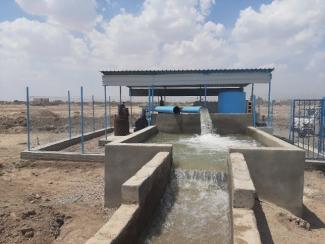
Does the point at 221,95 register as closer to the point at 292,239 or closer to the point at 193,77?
the point at 193,77

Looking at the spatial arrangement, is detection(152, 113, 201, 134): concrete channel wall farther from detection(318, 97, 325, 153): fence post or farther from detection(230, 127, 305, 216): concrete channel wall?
detection(230, 127, 305, 216): concrete channel wall

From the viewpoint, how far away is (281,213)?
759 cm

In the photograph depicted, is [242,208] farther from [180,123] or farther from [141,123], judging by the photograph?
[141,123]

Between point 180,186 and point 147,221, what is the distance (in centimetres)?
159


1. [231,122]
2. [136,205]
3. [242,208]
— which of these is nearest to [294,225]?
[242,208]

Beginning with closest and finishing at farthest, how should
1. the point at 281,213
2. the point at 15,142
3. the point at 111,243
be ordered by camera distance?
the point at 111,243, the point at 281,213, the point at 15,142

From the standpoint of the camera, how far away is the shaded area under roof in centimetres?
1838

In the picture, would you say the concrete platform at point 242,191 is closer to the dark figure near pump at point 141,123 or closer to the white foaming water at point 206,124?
the white foaming water at point 206,124

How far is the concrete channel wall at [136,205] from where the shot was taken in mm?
4828

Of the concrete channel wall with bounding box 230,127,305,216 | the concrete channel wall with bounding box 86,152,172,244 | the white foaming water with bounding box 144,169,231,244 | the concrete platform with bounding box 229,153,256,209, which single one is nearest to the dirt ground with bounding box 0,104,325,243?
the concrete channel wall with bounding box 230,127,305,216

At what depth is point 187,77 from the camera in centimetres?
1895

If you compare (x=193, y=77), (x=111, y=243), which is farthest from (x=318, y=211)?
(x=193, y=77)

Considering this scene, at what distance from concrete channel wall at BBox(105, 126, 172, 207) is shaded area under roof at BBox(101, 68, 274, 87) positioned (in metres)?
10.6

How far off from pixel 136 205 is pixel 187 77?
13.8 meters
